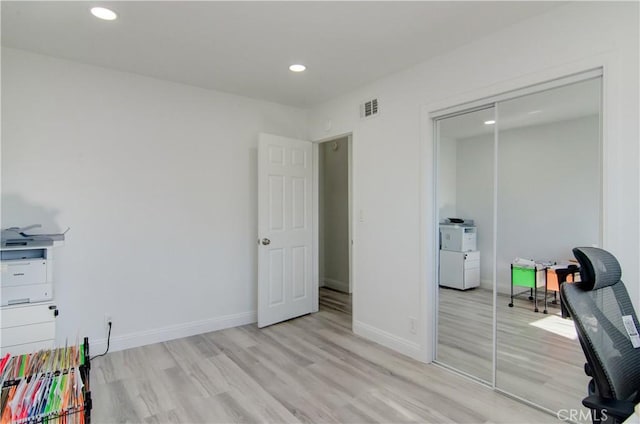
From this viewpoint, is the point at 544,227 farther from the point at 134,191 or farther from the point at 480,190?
the point at 134,191

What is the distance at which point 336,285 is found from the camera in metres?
5.59

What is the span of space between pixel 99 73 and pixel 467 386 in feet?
13.2

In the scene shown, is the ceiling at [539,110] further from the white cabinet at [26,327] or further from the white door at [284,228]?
the white cabinet at [26,327]

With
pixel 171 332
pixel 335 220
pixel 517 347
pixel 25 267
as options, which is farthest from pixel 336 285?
pixel 25 267

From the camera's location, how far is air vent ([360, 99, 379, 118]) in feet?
11.2

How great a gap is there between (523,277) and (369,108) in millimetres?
2059

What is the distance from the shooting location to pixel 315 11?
219cm

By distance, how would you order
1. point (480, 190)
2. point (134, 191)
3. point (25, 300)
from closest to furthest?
1. point (25, 300)
2. point (480, 190)
3. point (134, 191)

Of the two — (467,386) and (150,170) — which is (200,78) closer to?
(150,170)

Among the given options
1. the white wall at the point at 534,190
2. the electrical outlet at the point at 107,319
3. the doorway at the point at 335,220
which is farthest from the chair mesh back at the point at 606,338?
the doorway at the point at 335,220

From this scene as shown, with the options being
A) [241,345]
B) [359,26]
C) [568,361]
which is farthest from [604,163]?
[241,345]

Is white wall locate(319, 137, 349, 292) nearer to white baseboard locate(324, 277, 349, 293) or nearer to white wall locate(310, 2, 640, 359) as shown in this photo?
white baseboard locate(324, 277, 349, 293)

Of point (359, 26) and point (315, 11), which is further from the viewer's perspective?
point (359, 26)

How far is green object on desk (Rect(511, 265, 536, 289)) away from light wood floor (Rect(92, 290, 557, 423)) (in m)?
0.80
